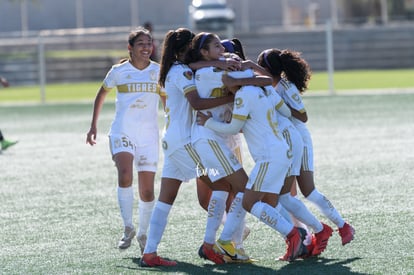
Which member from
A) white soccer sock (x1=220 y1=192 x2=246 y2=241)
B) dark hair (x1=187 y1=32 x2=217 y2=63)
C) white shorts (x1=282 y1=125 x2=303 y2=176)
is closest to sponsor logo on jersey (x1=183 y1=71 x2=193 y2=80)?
dark hair (x1=187 y1=32 x2=217 y2=63)

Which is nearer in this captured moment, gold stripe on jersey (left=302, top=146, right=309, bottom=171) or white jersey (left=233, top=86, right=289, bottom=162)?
white jersey (left=233, top=86, right=289, bottom=162)

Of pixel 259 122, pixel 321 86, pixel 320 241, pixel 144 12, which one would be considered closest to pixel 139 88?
pixel 259 122

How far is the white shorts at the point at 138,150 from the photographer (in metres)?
8.53

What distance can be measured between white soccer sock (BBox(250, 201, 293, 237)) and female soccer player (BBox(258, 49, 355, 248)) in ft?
2.00

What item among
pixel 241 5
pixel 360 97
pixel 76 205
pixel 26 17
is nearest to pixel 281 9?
pixel 241 5

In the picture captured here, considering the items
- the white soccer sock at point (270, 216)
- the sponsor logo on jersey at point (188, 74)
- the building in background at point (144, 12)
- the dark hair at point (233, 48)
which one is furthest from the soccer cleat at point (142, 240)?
the building in background at point (144, 12)

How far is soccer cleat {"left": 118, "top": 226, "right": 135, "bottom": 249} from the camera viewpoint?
27.1 feet

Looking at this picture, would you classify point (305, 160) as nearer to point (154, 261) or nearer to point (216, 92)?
point (216, 92)

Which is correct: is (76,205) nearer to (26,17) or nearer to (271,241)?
(271,241)

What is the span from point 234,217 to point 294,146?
0.69 m

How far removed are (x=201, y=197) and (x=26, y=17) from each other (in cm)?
4687

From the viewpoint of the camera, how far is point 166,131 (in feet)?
25.6

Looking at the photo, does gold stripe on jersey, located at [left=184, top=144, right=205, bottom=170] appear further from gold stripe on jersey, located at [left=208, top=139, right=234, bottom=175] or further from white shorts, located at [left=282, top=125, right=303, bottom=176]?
white shorts, located at [left=282, top=125, right=303, bottom=176]

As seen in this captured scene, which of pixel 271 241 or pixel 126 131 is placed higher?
pixel 126 131
